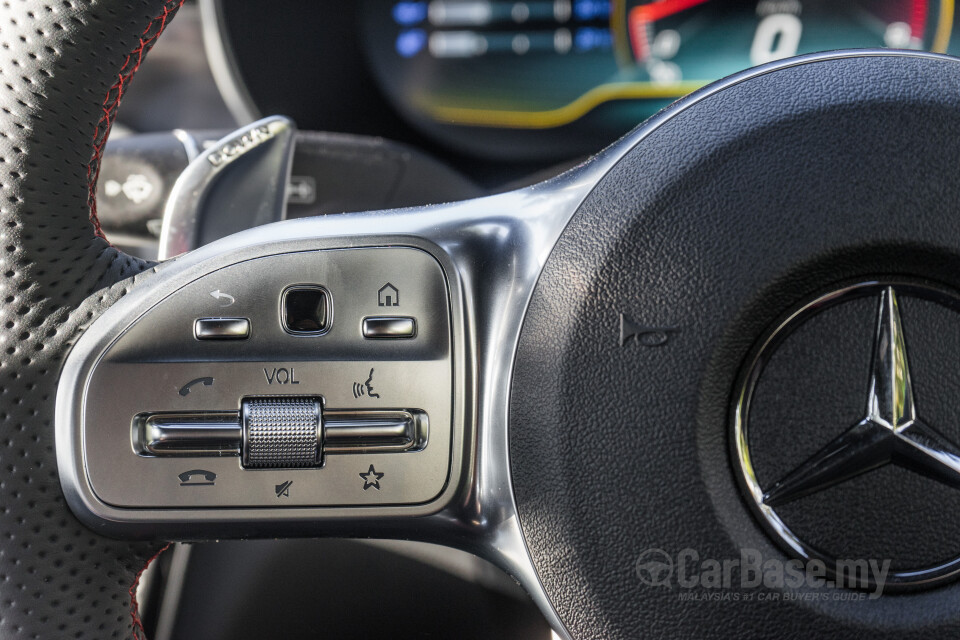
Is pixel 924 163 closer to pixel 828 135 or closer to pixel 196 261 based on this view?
pixel 828 135

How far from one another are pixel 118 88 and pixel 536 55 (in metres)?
2.48

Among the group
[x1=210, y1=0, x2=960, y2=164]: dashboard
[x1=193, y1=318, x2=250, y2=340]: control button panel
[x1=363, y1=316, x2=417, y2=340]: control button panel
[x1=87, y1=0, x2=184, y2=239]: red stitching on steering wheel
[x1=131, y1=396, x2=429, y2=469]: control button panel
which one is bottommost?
[x1=131, y1=396, x2=429, y2=469]: control button panel

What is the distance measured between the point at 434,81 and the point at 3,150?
8.31 ft

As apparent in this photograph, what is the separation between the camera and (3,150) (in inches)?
20.6

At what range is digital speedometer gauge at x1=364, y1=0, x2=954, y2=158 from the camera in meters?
2.87

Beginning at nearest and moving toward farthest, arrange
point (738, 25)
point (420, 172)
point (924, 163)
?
point (924, 163), point (420, 172), point (738, 25)

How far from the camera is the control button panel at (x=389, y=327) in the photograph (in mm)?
553

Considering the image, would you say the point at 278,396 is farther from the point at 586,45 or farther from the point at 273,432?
the point at 586,45

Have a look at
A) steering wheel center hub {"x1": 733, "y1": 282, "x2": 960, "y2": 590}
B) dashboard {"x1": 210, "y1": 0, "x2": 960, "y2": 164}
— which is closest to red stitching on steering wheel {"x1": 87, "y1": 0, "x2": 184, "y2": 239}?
steering wheel center hub {"x1": 733, "y1": 282, "x2": 960, "y2": 590}

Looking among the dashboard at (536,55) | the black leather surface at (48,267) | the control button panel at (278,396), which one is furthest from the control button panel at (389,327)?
the dashboard at (536,55)

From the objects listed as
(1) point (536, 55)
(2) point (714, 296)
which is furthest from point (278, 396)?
(1) point (536, 55)

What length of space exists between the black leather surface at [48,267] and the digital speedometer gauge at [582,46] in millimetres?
2459

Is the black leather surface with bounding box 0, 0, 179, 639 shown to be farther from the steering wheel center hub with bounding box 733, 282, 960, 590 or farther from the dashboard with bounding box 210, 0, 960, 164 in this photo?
the dashboard with bounding box 210, 0, 960, 164

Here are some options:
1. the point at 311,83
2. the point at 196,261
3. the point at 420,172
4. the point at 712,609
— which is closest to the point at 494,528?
the point at 712,609
